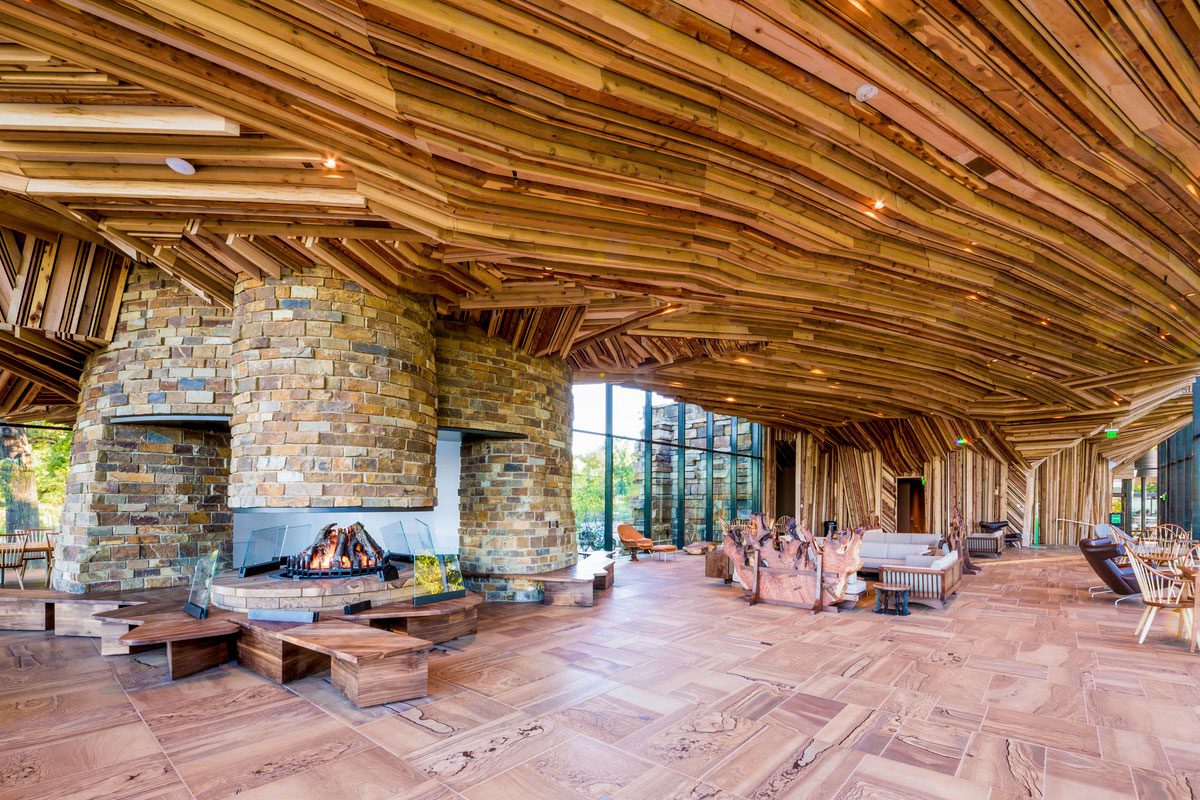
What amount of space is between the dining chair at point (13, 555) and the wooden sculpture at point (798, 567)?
9177 millimetres

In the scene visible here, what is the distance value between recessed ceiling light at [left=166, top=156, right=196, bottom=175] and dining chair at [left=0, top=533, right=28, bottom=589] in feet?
22.7

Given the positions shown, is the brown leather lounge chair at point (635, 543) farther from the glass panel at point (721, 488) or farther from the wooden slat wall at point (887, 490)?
the wooden slat wall at point (887, 490)

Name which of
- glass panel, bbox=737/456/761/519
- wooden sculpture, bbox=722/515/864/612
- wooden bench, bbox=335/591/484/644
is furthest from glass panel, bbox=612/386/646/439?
wooden bench, bbox=335/591/484/644

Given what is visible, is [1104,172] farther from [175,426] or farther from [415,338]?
[175,426]

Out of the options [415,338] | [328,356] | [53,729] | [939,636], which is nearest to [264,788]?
[53,729]

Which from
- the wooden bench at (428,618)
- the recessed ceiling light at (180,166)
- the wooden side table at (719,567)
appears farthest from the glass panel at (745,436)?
the recessed ceiling light at (180,166)

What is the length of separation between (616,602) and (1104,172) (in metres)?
6.26

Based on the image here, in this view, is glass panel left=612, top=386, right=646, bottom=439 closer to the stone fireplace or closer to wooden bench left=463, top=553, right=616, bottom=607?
the stone fireplace

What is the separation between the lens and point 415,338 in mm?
Result: 6168

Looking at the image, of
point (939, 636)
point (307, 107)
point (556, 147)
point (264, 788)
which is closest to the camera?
point (264, 788)

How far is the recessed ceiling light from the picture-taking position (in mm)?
3990

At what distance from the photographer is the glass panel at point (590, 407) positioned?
13289mm

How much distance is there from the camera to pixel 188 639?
15.0 ft

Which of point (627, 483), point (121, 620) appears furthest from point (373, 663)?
point (627, 483)
